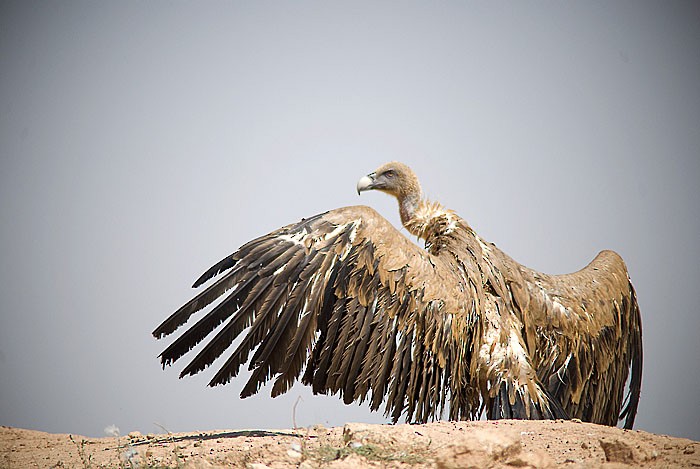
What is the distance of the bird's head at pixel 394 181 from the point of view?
26.5ft

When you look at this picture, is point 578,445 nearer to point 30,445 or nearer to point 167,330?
point 167,330

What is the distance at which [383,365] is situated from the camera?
5.30m

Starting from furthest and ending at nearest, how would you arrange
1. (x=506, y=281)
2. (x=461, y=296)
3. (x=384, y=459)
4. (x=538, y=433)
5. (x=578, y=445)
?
(x=506, y=281) → (x=461, y=296) → (x=538, y=433) → (x=578, y=445) → (x=384, y=459)

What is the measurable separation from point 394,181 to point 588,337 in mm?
2808

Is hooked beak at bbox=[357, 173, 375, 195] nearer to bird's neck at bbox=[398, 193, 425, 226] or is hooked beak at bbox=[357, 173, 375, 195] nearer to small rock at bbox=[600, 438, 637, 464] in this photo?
bird's neck at bbox=[398, 193, 425, 226]

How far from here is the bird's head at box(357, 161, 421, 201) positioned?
806 centimetres

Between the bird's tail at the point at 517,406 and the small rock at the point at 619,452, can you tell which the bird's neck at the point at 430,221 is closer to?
the bird's tail at the point at 517,406

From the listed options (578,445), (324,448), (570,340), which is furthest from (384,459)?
(570,340)

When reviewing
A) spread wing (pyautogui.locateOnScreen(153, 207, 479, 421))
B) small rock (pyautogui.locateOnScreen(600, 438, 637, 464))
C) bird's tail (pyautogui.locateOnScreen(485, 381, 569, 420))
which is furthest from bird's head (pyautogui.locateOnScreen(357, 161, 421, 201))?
small rock (pyautogui.locateOnScreen(600, 438, 637, 464))

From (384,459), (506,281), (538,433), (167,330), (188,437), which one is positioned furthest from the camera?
(506,281)

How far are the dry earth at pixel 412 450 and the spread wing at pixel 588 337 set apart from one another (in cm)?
169

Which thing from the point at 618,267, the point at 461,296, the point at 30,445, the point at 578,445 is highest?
the point at 618,267

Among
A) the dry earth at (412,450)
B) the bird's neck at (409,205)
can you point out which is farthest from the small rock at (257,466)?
the bird's neck at (409,205)

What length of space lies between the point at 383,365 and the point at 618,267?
339cm
